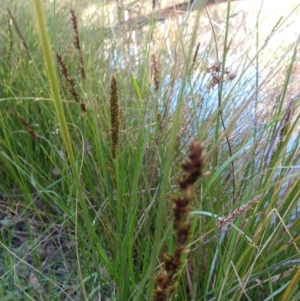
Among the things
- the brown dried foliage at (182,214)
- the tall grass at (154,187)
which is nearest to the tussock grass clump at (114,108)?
the tall grass at (154,187)

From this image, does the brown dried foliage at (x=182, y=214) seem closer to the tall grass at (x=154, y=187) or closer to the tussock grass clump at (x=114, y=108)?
the tall grass at (x=154, y=187)

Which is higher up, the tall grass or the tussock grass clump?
the tussock grass clump

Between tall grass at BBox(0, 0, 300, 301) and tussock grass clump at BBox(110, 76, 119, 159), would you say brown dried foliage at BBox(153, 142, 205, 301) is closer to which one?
tall grass at BBox(0, 0, 300, 301)

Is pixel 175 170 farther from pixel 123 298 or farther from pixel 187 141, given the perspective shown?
pixel 123 298

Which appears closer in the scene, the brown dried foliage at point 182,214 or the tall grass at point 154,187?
the brown dried foliage at point 182,214

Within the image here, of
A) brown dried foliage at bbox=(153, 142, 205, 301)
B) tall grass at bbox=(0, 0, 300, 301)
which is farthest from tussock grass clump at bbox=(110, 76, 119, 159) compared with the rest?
brown dried foliage at bbox=(153, 142, 205, 301)

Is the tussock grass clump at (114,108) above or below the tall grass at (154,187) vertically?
above

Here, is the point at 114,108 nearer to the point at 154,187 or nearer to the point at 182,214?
the point at 182,214

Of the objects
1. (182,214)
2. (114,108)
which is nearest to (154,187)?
(114,108)
